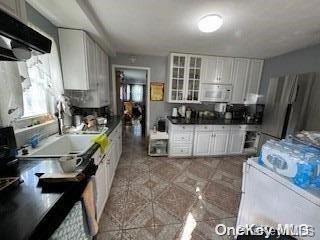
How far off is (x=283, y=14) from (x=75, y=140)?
2901 mm

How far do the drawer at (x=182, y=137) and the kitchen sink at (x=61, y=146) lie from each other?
6.14ft

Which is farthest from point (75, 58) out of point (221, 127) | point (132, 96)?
point (132, 96)

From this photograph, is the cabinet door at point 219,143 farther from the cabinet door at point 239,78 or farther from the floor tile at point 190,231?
the floor tile at point 190,231

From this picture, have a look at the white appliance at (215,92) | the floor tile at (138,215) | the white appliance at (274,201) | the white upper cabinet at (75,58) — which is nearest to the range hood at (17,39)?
the white upper cabinet at (75,58)

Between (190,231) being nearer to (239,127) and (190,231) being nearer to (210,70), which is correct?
(239,127)

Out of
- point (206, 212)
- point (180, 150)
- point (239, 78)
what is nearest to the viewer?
point (206, 212)

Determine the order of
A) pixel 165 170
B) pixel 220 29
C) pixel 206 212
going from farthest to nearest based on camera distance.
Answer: pixel 165 170
pixel 220 29
pixel 206 212

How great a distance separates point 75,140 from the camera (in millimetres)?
1985

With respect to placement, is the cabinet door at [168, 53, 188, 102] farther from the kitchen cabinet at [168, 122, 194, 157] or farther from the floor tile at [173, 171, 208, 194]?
the floor tile at [173, 171, 208, 194]

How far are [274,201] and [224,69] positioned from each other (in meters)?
3.13

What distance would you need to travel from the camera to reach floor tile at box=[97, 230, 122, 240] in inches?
61.0

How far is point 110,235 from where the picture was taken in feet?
5.18

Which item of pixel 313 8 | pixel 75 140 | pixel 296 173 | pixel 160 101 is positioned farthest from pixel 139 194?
pixel 313 8

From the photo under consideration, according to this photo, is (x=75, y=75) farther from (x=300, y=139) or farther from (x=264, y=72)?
(x=264, y=72)
